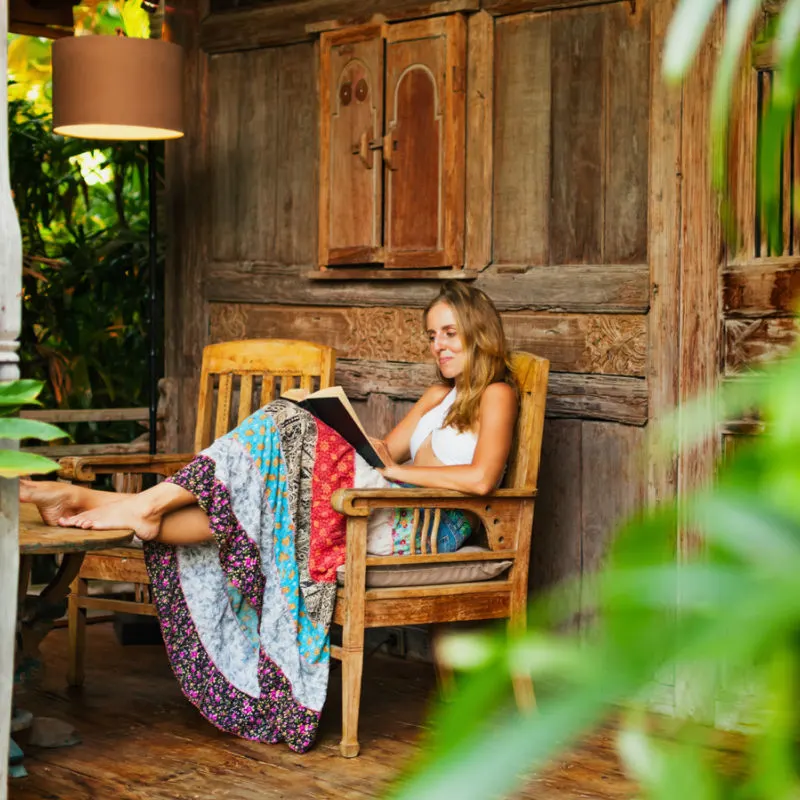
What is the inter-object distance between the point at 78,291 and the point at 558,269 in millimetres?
2604

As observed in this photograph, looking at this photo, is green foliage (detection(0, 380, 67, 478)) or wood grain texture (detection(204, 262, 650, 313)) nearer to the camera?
green foliage (detection(0, 380, 67, 478))

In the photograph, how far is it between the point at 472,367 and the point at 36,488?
47.1 inches

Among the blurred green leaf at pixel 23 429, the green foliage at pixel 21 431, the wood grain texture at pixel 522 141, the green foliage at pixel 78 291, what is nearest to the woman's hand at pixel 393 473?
the wood grain texture at pixel 522 141

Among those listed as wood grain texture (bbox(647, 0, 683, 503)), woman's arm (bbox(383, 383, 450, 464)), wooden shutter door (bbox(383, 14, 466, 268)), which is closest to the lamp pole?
wooden shutter door (bbox(383, 14, 466, 268))

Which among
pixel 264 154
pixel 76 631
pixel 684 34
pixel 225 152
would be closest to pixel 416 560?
pixel 76 631

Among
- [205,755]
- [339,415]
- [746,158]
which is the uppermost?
[746,158]

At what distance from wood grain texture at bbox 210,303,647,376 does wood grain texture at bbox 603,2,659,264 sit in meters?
0.22

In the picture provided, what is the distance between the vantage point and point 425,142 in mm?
4098

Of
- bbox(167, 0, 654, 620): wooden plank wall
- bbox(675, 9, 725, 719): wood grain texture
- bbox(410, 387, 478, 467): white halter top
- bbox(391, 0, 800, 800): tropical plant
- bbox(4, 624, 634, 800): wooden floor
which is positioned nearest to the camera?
bbox(391, 0, 800, 800): tropical plant

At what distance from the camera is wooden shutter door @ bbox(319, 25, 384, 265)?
13.9 ft

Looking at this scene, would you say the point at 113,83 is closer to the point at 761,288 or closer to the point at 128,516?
the point at 128,516

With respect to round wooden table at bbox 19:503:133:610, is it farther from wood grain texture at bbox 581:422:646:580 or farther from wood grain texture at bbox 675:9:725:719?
wood grain texture at bbox 675:9:725:719

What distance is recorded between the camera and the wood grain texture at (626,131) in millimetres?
3566

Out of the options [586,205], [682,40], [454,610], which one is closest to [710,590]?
[682,40]
